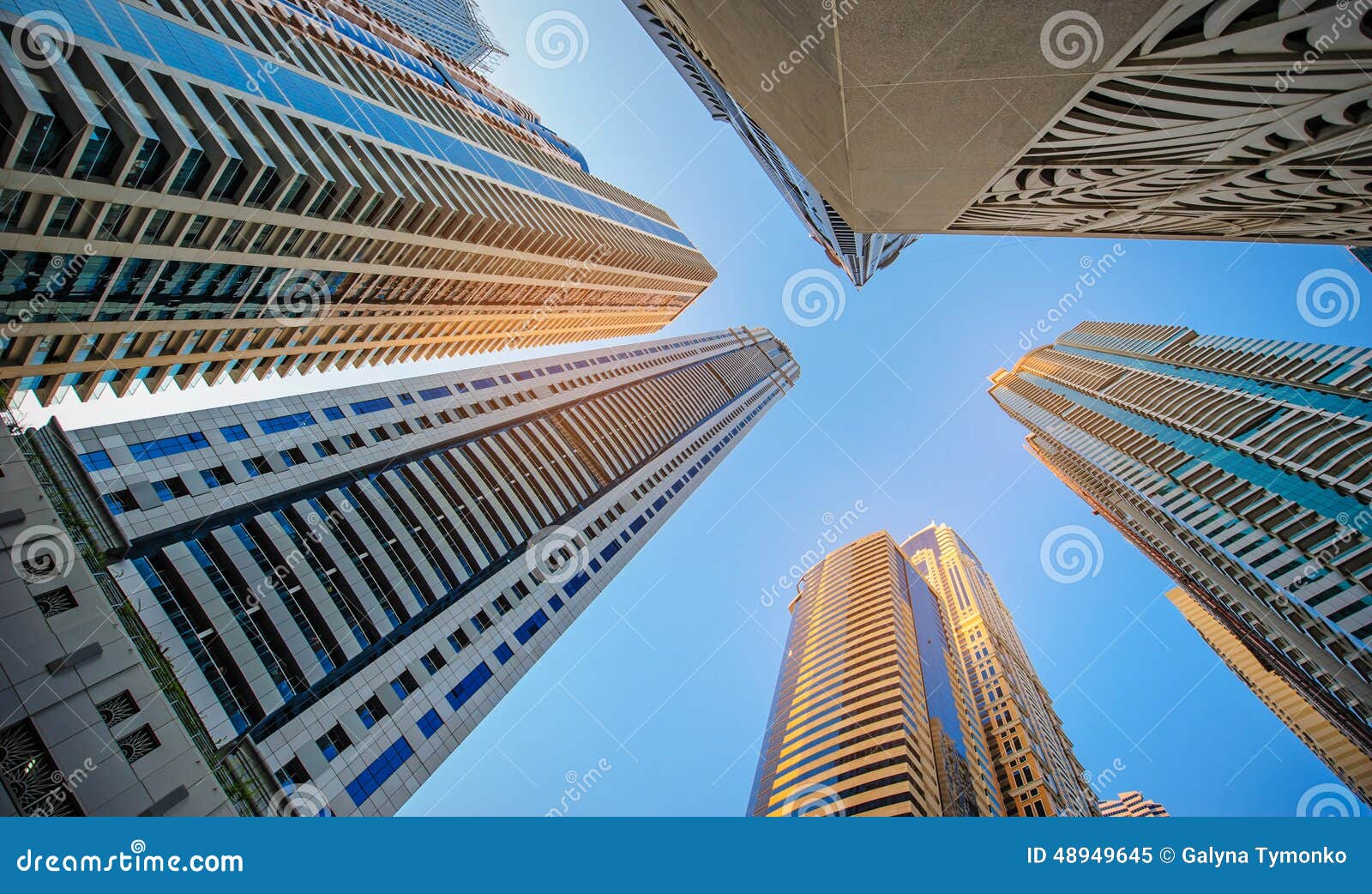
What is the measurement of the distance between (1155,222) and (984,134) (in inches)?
644

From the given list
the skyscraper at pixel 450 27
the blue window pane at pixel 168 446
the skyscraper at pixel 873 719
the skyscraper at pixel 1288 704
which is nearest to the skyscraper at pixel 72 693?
the blue window pane at pixel 168 446

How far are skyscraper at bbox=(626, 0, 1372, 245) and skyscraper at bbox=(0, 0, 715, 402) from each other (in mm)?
17393

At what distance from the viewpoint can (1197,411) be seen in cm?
6512

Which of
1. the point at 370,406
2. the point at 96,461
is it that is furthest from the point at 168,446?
the point at 370,406

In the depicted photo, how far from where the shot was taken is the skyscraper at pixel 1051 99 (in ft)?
27.9

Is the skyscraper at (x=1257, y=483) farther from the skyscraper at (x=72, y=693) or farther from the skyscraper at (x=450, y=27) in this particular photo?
the skyscraper at (x=450, y=27)

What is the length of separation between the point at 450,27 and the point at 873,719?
431ft

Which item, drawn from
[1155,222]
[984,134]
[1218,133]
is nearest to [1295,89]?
[1218,133]

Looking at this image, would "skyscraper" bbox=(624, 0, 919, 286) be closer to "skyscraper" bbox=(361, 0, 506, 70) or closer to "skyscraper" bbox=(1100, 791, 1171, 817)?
"skyscraper" bbox=(361, 0, 506, 70)

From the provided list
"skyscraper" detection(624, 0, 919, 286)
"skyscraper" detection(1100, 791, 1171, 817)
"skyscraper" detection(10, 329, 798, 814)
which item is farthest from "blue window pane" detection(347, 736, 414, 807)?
"skyscraper" detection(1100, 791, 1171, 817)

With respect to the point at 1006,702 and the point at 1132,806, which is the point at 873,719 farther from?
the point at 1132,806

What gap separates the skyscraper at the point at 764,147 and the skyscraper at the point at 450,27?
75.1 metres

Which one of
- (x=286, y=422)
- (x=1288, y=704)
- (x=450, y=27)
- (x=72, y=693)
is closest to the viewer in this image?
(x=72, y=693)

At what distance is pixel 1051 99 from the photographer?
10258 mm
